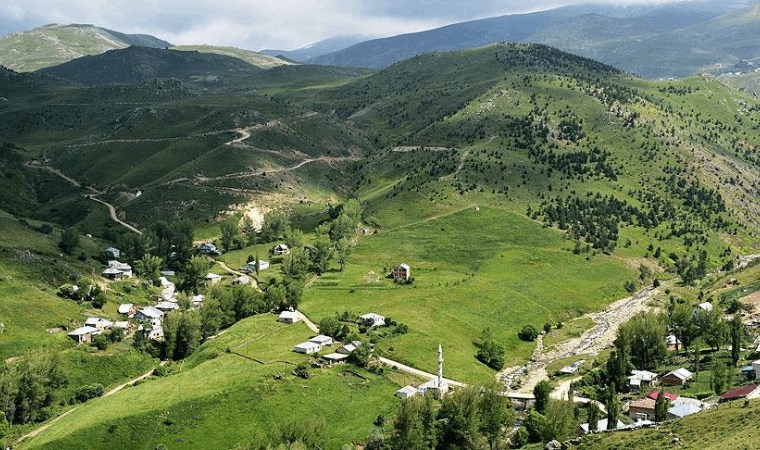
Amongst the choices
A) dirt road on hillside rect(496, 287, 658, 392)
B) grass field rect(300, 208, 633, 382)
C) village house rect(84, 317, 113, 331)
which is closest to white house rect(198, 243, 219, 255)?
grass field rect(300, 208, 633, 382)

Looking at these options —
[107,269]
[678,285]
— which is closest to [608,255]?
[678,285]

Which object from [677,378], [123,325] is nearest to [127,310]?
[123,325]

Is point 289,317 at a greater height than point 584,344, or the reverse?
point 289,317

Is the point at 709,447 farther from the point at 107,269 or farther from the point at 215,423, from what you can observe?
the point at 107,269

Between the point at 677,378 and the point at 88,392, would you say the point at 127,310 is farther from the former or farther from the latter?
the point at 677,378

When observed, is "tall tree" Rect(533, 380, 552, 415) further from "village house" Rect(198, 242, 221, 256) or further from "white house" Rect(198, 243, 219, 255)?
"white house" Rect(198, 243, 219, 255)

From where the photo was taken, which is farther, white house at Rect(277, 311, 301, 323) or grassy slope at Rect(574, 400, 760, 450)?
white house at Rect(277, 311, 301, 323)

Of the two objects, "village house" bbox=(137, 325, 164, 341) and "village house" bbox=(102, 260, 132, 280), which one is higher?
"village house" bbox=(102, 260, 132, 280)

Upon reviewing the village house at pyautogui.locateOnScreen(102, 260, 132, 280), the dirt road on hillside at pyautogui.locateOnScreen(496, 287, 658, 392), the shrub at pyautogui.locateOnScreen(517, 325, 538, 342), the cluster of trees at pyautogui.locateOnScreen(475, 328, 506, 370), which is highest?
the village house at pyautogui.locateOnScreen(102, 260, 132, 280)
